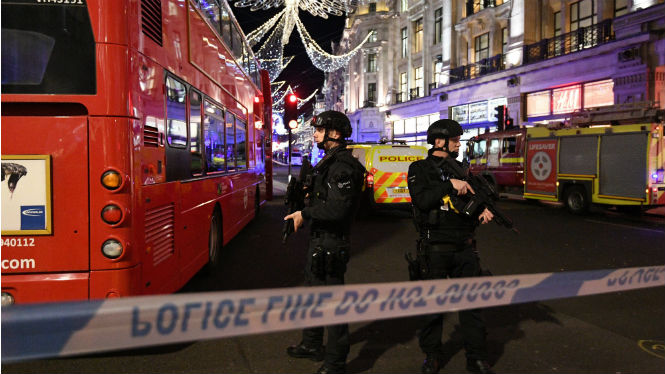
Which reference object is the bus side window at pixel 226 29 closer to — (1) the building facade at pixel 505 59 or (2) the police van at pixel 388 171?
(2) the police van at pixel 388 171

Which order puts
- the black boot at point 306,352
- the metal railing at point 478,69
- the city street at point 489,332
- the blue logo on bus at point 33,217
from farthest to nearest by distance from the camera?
the metal railing at point 478,69
the black boot at point 306,352
the city street at point 489,332
the blue logo on bus at point 33,217

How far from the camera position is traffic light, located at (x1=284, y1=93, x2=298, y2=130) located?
51.9 ft

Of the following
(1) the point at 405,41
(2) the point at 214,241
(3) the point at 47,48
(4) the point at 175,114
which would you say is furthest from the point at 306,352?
(1) the point at 405,41

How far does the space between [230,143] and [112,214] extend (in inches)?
170

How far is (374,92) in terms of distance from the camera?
1999 inches

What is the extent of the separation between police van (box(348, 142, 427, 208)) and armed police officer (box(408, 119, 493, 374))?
310 inches

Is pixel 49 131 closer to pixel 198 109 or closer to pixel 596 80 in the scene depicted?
pixel 198 109

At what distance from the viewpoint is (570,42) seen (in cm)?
2358

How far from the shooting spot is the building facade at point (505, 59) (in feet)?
65.3

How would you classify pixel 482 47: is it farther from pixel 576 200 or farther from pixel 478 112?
pixel 576 200

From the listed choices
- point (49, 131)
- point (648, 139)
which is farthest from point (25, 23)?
point (648, 139)

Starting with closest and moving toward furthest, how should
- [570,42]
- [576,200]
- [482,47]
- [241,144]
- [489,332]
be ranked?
1. [489,332]
2. [241,144]
3. [576,200]
4. [570,42]
5. [482,47]

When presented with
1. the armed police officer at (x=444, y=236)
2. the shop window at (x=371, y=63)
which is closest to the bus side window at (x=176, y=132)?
the armed police officer at (x=444, y=236)

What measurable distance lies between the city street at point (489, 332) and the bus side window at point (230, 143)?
4.87 ft
